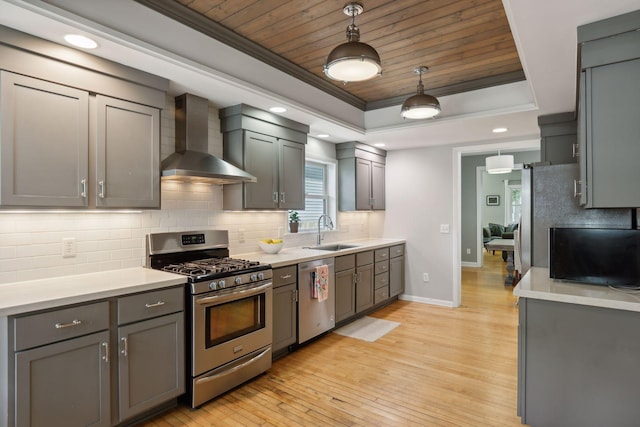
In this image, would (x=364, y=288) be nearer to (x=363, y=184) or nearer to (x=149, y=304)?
(x=363, y=184)

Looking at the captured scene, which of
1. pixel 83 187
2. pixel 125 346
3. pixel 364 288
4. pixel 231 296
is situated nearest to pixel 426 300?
pixel 364 288

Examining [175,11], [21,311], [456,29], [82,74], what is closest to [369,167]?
[456,29]

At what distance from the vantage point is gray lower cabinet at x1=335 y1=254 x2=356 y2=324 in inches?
160

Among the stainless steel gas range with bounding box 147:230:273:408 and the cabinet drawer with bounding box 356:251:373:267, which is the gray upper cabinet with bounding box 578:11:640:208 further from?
the cabinet drawer with bounding box 356:251:373:267

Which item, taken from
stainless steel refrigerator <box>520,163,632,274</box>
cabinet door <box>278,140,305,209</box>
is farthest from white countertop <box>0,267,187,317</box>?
stainless steel refrigerator <box>520,163,632,274</box>

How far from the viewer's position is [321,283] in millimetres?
3697

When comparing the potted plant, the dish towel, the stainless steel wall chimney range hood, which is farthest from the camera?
the potted plant

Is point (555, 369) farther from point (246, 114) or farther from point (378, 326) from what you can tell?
point (246, 114)

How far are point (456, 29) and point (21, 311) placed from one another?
128 inches

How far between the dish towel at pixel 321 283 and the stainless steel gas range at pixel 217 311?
2.23ft

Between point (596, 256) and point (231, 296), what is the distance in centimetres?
248

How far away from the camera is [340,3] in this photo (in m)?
2.36

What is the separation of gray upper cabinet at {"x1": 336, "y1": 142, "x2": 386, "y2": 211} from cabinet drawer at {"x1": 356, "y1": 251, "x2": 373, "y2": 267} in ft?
2.36

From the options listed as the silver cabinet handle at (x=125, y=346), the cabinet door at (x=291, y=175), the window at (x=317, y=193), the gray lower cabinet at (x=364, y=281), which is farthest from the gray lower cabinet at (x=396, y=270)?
the silver cabinet handle at (x=125, y=346)
